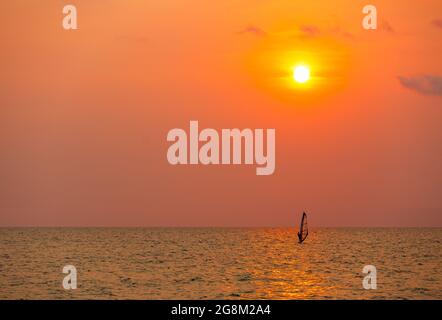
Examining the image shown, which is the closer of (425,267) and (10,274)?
(10,274)

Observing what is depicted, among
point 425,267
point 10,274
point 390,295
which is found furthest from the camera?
point 425,267

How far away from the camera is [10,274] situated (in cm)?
7288

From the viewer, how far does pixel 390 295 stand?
55.7m
